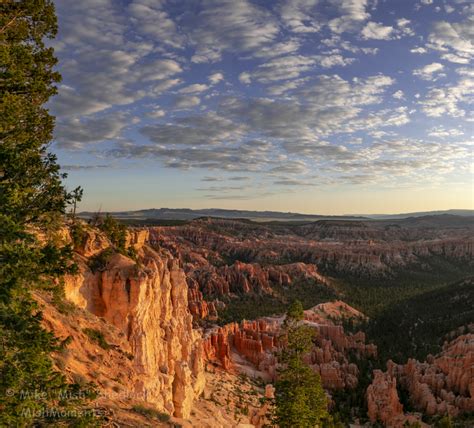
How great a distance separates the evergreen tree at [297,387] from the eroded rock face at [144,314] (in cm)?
710

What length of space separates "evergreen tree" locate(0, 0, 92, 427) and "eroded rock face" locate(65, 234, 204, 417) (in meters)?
10.0

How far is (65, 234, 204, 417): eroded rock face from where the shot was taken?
23.1m

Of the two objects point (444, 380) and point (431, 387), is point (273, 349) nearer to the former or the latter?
point (431, 387)

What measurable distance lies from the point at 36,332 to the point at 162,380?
1745 cm

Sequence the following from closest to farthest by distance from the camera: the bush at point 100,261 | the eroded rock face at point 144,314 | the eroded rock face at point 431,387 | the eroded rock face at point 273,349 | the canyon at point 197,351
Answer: the canyon at point 197,351, the eroded rock face at point 144,314, the bush at point 100,261, the eroded rock face at point 431,387, the eroded rock face at point 273,349

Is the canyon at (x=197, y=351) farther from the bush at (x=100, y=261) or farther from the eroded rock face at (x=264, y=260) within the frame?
the eroded rock face at (x=264, y=260)

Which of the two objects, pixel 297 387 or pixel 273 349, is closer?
pixel 297 387

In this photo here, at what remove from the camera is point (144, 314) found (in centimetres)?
2633

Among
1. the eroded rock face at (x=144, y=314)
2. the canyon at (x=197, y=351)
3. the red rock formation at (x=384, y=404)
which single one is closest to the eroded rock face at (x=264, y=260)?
the canyon at (x=197, y=351)

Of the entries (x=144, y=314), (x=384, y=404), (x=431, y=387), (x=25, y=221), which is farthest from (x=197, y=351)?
(x=431, y=387)

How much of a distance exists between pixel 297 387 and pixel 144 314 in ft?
36.8

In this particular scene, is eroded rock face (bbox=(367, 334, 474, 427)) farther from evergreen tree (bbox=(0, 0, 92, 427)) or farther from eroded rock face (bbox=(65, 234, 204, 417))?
evergreen tree (bbox=(0, 0, 92, 427))

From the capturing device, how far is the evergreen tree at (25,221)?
885cm

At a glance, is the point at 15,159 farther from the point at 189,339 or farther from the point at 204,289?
the point at 204,289
